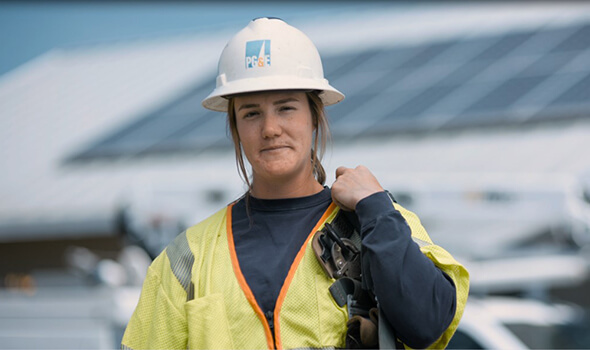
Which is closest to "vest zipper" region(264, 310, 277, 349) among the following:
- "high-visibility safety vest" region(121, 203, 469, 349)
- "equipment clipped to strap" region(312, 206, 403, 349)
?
"high-visibility safety vest" region(121, 203, 469, 349)

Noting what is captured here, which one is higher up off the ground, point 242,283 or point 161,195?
point 242,283

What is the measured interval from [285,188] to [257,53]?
0.41m

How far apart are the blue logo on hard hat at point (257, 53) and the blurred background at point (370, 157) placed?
304 cm

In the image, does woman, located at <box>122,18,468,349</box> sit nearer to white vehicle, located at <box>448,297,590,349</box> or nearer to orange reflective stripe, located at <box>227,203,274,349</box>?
orange reflective stripe, located at <box>227,203,274,349</box>

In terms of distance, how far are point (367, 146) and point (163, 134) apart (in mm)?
3501

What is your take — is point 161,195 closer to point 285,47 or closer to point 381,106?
point 381,106

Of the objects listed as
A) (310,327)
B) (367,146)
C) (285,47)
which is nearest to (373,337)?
(310,327)

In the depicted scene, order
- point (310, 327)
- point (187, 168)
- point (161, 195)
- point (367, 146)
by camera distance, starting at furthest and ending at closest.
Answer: point (187, 168)
point (367, 146)
point (161, 195)
point (310, 327)

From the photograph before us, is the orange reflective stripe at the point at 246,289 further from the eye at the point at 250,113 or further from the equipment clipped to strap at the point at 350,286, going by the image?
the eye at the point at 250,113

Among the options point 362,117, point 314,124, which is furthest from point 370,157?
point 314,124

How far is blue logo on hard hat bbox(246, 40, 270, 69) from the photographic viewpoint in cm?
222

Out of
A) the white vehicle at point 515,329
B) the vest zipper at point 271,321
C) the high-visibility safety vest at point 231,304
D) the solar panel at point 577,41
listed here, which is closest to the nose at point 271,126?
the high-visibility safety vest at point 231,304

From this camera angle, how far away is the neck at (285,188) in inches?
88.0

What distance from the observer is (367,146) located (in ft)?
32.8
